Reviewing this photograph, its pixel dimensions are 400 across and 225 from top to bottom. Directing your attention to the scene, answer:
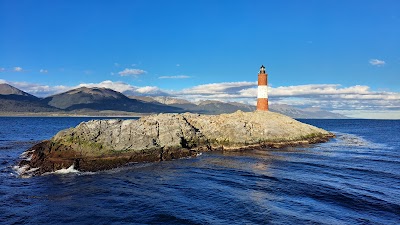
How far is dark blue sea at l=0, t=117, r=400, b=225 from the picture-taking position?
17578 millimetres

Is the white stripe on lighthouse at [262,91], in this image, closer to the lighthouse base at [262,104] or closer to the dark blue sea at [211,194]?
the lighthouse base at [262,104]

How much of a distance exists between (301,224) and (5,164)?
1263 inches

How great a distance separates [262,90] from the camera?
60.7 meters

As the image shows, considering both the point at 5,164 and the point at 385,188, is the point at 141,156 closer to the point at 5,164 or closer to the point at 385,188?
the point at 5,164

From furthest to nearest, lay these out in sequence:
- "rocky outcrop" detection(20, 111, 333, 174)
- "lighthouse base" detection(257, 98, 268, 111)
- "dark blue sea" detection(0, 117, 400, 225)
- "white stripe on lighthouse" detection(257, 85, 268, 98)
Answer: "lighthouse base" detection(257, 98, 268, 111)
"white stripe on lighthouse" detection(257, 85, 268, 98)
"rocky outcrop" detection(20, 111, 333, 174)
"dark blue sea" detection(0, 117, 400, 225)

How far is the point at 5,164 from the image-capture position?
3459cm

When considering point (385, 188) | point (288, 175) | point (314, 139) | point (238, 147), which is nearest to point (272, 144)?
point (238, 147)

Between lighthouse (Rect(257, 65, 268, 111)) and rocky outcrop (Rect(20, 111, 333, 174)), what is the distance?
20.9ft

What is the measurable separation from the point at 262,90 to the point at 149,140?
3034 cm

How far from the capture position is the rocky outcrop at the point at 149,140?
3244 cm

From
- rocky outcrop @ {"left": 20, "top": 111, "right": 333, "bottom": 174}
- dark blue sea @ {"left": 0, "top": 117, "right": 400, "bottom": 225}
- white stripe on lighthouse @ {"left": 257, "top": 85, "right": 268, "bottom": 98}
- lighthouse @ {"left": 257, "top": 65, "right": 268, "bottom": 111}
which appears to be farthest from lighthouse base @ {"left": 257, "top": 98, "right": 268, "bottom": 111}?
dark blue sea @ {"left": 0, "top": 117, "right": 400, "bottom": 225}

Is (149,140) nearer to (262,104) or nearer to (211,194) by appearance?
(211,194)

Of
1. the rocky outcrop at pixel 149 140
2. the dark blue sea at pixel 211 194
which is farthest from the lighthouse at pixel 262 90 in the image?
the dark blue sea at pixel 211 194

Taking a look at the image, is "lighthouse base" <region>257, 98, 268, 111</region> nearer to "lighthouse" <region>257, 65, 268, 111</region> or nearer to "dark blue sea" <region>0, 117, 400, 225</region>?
"lighthouse" <region>257, 65, 268, 111</region>
